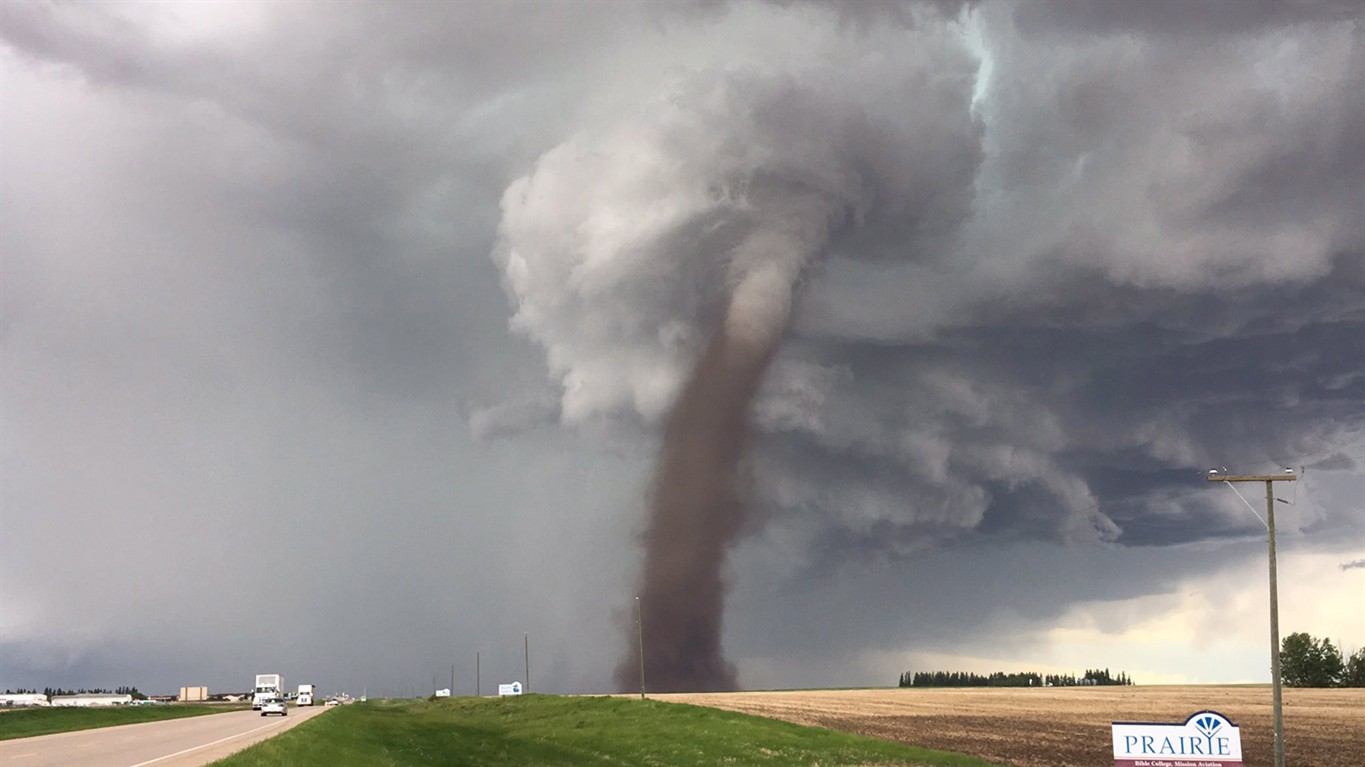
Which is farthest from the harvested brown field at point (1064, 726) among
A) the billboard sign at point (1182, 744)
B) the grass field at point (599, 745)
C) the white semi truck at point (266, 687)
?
the white semi truck at point (266, 687)

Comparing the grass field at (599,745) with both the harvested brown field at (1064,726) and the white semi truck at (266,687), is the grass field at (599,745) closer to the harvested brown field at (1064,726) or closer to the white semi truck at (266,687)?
the harvested brown field at (1064,726)

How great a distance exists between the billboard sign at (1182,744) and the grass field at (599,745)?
24.2 metres

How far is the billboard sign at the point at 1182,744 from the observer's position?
29.6 m

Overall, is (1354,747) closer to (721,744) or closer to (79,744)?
(721,744)

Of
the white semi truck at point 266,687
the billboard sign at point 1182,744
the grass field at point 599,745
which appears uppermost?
the billboard sign at point 1182,744

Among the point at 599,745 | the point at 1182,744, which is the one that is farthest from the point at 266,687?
the point at 1182,744

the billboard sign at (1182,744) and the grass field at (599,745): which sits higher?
the billboard sign at (1182,744)

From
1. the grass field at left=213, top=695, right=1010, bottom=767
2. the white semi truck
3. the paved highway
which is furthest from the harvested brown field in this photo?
the white semi truck

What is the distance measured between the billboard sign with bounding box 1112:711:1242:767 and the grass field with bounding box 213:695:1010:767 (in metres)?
24.2

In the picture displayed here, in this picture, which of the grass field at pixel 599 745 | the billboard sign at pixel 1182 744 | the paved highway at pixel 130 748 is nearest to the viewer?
the billboard sign at pixel 1182 744

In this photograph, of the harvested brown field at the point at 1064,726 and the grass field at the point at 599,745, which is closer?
the grass field at the point at 599,745

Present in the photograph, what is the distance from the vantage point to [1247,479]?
42625mm

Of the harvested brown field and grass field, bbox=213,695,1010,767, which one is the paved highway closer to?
grass field, bbox=213,695,1010,767

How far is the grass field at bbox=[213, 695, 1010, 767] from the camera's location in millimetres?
47250
